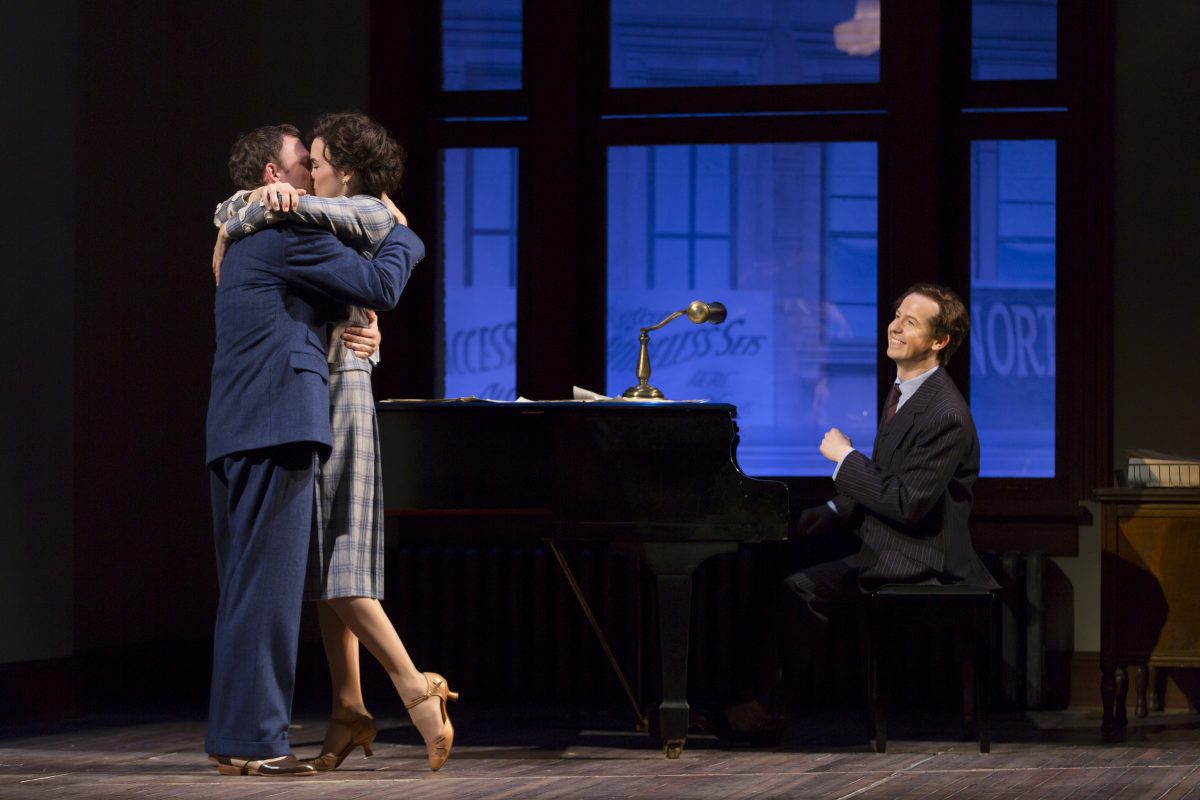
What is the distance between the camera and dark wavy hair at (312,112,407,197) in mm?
3889

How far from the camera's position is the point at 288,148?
405cm

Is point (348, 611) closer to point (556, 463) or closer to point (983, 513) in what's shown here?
point (556, 463)

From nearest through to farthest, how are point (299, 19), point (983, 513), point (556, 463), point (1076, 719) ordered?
1. point (556, 463)
2. point (1076, 719)
3. point (983, 513)
4. point (299, 19)

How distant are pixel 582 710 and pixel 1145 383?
227 cm

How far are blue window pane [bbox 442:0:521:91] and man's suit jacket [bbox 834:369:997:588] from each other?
2353 millimetres

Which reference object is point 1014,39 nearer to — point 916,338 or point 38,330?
point 916,338

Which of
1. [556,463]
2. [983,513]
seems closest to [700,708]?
[556,463]

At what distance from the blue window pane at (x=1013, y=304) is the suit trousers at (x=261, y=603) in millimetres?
2932

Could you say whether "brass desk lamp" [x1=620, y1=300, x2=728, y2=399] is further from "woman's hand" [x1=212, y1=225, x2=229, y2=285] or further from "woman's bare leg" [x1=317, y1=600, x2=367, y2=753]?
"woman's hand" [x1=212, y1=225, x2=229, y2=285]

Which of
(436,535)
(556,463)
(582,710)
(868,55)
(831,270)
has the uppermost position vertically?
(868,55)

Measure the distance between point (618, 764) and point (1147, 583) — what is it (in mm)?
1889

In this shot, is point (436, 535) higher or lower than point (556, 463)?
lower

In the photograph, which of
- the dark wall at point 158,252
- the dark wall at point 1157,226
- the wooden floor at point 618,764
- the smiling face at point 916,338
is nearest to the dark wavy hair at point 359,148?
the wooden floor at point 618,764

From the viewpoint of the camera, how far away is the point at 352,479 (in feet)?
12.7
